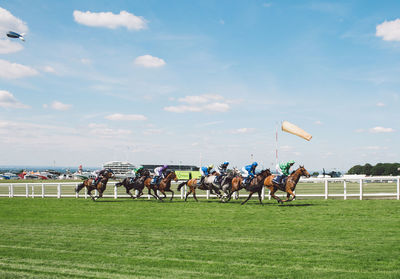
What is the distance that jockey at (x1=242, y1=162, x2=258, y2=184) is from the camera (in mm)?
18562

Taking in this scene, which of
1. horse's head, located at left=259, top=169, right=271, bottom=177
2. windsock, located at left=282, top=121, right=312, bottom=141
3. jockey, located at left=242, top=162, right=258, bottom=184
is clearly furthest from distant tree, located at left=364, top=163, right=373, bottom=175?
horse's head, located at left=259, top=169, right=271, bottom=177

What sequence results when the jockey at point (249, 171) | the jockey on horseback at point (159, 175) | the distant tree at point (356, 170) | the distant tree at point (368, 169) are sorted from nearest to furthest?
the jockey at point (249, 171), the jockey on horseback at point (159, 175), the distant tree at point (368, 169), the distant tree at point (356, 170)

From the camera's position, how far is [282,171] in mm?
18750

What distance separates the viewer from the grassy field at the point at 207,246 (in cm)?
654

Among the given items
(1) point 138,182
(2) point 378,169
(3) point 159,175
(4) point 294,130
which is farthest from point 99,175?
(2) point 378,169

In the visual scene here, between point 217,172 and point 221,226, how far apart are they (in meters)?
9.25

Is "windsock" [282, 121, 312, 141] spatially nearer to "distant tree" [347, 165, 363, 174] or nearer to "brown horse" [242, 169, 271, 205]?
"brown horse" [242, 169, 271, 205]

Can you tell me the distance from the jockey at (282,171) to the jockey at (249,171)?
3.84ft

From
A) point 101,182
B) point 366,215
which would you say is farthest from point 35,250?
point 101,182

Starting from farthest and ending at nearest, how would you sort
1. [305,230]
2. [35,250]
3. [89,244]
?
[305,230], [89,244], [35,250]

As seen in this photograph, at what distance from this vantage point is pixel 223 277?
6.13m

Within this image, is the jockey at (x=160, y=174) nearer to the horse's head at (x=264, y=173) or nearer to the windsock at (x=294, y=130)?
the horse's head at (x=264, y=173)

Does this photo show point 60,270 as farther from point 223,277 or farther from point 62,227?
point 62,227

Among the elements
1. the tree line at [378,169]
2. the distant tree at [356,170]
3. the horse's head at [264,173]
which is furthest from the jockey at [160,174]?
the distant tree at [356,170]
